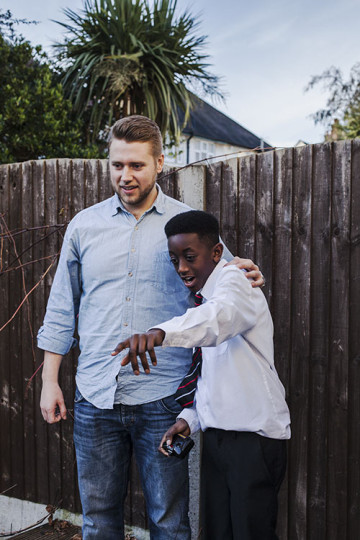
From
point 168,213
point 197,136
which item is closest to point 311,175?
point 168,213

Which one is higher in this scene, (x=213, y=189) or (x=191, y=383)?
(x=213, y=189)

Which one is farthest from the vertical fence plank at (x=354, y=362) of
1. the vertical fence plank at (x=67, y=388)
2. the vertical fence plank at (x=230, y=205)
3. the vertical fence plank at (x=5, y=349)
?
the vertical fence plank at (x=5, y=349)

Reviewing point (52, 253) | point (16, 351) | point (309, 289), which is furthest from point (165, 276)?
point (16, 351)

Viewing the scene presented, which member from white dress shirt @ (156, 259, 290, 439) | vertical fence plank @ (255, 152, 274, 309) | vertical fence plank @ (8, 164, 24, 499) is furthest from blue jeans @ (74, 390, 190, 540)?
vertical fence plank @ (8, 164, 24, 499)

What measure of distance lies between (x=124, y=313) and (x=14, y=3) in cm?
913

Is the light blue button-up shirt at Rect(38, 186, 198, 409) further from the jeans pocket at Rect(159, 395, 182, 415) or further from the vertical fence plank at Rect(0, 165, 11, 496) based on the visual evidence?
the vertical fence plank at Rect(0, 165, 11, 496)

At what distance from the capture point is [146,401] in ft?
7.22

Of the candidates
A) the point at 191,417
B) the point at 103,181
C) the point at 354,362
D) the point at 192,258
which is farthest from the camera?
the point at 103,181

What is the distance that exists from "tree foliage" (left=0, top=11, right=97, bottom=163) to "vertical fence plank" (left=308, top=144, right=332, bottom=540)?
618 cm

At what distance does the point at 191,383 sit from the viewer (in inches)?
85.7

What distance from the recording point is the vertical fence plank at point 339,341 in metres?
2.77

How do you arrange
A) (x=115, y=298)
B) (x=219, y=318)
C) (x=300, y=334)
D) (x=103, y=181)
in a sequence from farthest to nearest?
1. (x=103, y=181)
2. (x=300, y=334)
3. (x=115, y=298)
4. (x=219, y=318)

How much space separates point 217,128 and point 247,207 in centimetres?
2396

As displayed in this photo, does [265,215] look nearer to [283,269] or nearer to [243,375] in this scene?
[283,269]
